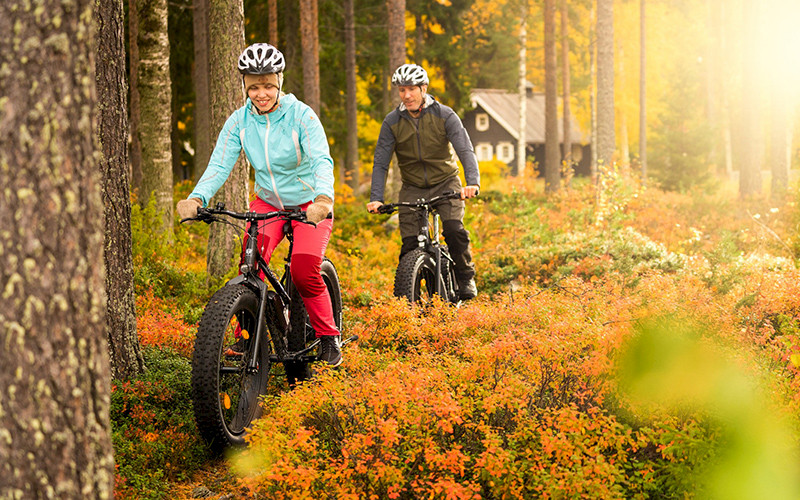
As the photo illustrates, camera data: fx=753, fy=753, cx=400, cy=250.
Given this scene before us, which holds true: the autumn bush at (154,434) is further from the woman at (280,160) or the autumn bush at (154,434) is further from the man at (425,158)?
the man at (425,158)

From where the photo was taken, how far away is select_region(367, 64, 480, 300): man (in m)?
7.25

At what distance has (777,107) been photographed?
87.6ft

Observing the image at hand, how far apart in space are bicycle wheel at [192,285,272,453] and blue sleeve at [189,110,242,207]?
0.83 metres

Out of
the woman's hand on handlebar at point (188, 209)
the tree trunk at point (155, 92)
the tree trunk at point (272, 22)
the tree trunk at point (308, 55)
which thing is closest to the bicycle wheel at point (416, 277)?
the woman's hand on handlebar at point (188, 209)

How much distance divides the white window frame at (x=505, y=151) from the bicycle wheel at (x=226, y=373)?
185 ft

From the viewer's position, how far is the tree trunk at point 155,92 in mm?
10922

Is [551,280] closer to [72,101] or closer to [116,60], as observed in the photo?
[116,60]

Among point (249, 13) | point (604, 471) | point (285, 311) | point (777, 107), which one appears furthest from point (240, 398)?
point (777, 107)

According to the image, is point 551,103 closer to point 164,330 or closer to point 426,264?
point 426,264

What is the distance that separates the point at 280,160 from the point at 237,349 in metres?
1.34

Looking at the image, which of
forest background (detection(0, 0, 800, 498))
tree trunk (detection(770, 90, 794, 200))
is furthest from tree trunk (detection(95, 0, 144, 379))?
tree trunk (detection(770, 90, 794, 200))

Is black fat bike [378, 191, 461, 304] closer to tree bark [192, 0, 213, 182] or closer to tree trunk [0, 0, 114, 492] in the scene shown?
tree trunk [0, 0, 114, 492]

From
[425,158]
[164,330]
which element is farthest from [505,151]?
[164,330]

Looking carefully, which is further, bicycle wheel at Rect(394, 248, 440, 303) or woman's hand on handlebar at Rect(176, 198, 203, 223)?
bicycle wheel at Rect(394, 248, 440, 303)
